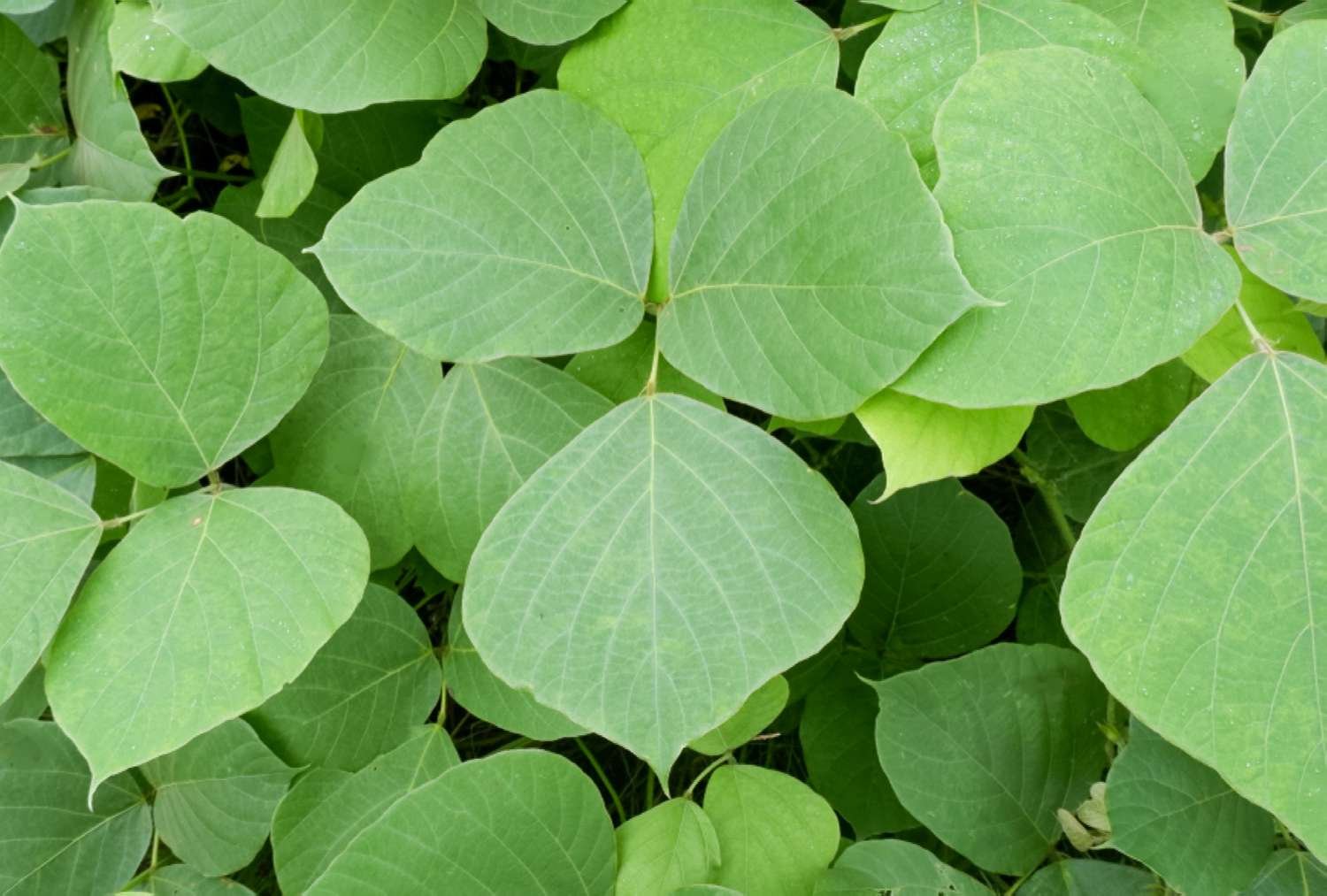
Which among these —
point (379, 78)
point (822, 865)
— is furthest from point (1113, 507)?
point (379, 78)

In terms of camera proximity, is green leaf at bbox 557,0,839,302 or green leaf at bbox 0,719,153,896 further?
green leaf at bbox 0,719,153,896

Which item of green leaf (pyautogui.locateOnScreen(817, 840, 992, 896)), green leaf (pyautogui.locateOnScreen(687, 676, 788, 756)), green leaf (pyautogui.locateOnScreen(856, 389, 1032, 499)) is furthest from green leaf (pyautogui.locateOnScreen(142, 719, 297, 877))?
green leaf (pyautogui.locateOnScreen(856, 389, 1032, 499))

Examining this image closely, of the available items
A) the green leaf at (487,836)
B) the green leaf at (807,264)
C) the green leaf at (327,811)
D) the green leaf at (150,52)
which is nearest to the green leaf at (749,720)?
the green leaf at (487,836)

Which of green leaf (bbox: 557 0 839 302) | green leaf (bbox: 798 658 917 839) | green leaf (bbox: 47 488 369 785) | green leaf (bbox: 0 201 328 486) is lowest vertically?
green leaf (bbox: 798 658 917 839)

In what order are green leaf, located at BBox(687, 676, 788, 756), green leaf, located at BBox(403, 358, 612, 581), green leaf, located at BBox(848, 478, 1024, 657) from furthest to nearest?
green leaf, located at BBox(848, 478, 1024, 657)
green leaf, located at BBox(687, 676, 788, 756)
green leaf, located at BBox(403, 358, 612, 581)

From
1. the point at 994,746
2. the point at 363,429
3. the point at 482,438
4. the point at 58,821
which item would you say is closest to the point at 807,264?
the point at 482,438

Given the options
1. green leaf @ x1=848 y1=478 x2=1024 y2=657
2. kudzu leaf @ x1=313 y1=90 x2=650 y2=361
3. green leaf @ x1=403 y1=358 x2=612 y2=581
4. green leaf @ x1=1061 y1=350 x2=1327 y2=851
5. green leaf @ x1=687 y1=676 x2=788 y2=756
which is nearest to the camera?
green leaf @ x1=1061 y1=350 x2=1327 y2=851

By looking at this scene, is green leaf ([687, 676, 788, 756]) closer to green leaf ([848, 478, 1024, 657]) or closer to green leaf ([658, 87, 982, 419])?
green leaf ([848, 478, 1024, 657])

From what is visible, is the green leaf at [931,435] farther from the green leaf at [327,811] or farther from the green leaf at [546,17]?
the green leaf at [327,811]
